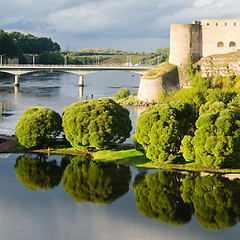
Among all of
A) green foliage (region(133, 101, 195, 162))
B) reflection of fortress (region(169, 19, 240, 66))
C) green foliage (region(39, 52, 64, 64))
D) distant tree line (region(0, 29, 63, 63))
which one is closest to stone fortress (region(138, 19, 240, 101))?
reflection of fortress (region(169, 19, 240, 66))

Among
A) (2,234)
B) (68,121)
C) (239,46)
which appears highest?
(239,46)

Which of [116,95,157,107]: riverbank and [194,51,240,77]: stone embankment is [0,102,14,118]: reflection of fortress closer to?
[116,95,157,107]: riverbank

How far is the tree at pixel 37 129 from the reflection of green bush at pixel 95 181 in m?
4.87

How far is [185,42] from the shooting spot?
85688mm

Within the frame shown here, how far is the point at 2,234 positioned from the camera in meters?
27.1

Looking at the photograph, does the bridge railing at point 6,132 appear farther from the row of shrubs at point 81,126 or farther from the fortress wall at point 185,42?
the fortress wall at point 185,42

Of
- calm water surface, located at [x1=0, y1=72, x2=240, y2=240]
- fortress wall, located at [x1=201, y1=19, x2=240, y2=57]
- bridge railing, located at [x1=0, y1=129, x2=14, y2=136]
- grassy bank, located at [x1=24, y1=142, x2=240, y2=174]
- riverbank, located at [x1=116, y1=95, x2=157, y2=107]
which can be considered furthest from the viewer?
fortress wall, located at [x1=201, y1=19, x2=240, y2=57]

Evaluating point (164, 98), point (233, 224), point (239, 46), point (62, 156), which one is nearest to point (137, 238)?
point (233, 224)

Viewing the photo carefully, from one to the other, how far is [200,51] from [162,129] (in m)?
51.5

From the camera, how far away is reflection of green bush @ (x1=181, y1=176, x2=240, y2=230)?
28.9m

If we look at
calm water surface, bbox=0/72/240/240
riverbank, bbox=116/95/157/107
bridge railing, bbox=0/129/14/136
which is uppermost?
riverbank, bbox=116/95/157/107

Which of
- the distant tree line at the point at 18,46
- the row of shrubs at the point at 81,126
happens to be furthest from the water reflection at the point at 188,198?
the distant tree line at the point at 18,46

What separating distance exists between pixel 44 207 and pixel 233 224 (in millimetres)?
12399

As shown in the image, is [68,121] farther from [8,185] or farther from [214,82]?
[214,82]
